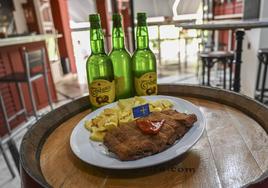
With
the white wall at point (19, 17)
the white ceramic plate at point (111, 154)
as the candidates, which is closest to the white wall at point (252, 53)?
the white ceramic plate at point (111, 154)

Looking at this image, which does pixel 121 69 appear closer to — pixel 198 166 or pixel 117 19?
pixel 117 19

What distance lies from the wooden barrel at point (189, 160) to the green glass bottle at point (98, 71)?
147 millimetres

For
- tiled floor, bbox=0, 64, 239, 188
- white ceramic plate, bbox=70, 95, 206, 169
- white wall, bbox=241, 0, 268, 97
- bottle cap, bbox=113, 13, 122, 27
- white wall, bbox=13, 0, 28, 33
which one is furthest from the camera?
white wall, bbox=13, 0, 28, 33

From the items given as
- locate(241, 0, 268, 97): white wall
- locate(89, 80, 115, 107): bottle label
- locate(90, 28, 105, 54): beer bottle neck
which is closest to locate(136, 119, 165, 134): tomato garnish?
locate(89, 80, 115, 107): bottle label

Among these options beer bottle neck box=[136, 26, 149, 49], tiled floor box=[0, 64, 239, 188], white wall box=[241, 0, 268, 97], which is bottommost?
tiled floor box=[0, 64, 239, 188]

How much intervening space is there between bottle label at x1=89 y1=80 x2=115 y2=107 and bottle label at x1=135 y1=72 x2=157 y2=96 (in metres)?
0.10

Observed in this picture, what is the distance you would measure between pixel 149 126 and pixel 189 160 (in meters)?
0.13

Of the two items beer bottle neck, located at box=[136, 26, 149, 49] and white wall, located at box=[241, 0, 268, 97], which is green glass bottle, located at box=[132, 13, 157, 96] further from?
white wall, located at box=[241, 0, 268, 97]

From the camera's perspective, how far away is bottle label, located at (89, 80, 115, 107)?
73 cm

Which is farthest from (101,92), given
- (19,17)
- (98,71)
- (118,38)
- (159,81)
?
(19,17)

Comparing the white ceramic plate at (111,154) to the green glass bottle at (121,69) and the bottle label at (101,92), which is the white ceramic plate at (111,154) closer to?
the bottle label at (101,92)

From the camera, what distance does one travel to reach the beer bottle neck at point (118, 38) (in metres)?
Answer: 0.75

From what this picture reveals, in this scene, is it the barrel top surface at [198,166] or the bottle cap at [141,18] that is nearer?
the barrel top surface at [198,166]

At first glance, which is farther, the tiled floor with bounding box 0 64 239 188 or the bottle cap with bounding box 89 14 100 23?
the tiled floor with bounding box 0 64 239 188
